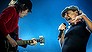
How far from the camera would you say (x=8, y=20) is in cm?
164

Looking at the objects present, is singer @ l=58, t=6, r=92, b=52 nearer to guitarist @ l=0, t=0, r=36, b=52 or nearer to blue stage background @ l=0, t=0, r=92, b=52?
guitarist @ l=0, t=0, r=36, b=52

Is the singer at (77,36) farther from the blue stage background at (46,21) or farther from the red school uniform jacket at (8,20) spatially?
the blue stage background at (46,21)

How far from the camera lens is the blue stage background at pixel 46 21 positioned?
2.66 metres

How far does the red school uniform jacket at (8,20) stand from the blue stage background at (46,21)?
1014 millimetres

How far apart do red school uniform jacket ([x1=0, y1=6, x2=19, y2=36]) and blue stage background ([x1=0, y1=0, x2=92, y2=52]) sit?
1.01m

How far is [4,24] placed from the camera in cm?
159

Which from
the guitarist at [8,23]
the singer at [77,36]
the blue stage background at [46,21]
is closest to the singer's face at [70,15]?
the singer at [77,36]

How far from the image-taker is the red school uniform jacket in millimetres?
1586

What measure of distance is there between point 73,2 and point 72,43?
3.44ft

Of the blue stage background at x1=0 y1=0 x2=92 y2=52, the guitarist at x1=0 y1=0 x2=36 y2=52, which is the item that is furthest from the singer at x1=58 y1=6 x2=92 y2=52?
the blue stage background at x1=0 y1=0 x2=92 y2=52

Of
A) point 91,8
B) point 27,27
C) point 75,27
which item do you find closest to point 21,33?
point 27,27

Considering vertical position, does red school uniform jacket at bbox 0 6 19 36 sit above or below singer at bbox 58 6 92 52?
above

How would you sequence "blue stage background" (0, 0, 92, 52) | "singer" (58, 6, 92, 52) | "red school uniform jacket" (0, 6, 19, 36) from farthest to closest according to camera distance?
"blue stage background" (0, 0, 92, 52) < "singer" (58, 6, 92, 52) < "red school uniform jacket" (0, 6, 19, 36)

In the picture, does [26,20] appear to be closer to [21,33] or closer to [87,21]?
[21,33]
